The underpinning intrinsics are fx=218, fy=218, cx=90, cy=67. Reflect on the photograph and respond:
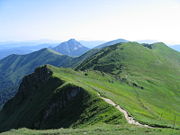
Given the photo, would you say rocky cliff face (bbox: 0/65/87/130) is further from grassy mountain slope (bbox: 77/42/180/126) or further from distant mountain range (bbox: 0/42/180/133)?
grassy mountain slope (bbox: 77/42/180/126)

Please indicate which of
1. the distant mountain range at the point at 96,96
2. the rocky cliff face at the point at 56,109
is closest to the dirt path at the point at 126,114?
the distant mountain range at the point at 96,96

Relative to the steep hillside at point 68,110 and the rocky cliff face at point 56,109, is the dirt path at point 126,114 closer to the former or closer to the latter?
the steep hillside at point 68,110

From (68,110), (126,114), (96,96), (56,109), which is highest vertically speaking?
(96,96)

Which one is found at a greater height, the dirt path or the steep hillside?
the dirt path

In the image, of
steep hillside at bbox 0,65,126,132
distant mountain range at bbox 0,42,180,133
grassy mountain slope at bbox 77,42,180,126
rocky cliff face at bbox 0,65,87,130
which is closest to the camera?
steep hillside at bbox 0,65,126,132

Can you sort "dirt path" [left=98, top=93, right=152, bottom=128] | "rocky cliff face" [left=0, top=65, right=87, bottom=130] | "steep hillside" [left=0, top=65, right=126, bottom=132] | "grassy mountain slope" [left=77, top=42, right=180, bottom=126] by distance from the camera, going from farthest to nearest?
"grassy mountain slope" [left=77, top=42, right=180, bottom=126], "rocky cliff face" [left=0, top=65, right=87, bottom=130], "steep hillside" [left=0, top=65, right=126, bottom=132], "dirt path" [left=98, top=93, right=152, bottom=128]

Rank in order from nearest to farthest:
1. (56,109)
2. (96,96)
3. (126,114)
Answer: (126,114) → (96,96) → (56,109)

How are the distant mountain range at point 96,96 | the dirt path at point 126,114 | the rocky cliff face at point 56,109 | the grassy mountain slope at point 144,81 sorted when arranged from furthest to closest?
the grassy mountain slope at point 144,81 → the rocky cliff face at point 56,109 → the distant mountain range at point 96,96 → the dirt path at point 126,114

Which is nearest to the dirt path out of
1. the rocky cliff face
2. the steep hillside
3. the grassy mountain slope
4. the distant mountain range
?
the distant mountain range

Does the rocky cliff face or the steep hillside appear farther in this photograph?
the rocky cliff face

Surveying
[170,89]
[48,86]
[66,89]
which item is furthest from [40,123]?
[170,89]

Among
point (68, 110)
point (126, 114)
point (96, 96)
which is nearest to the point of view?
point (126, 114)

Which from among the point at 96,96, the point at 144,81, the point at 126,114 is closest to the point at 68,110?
the point at 96,96

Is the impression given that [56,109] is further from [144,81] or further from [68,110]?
[144,81]
